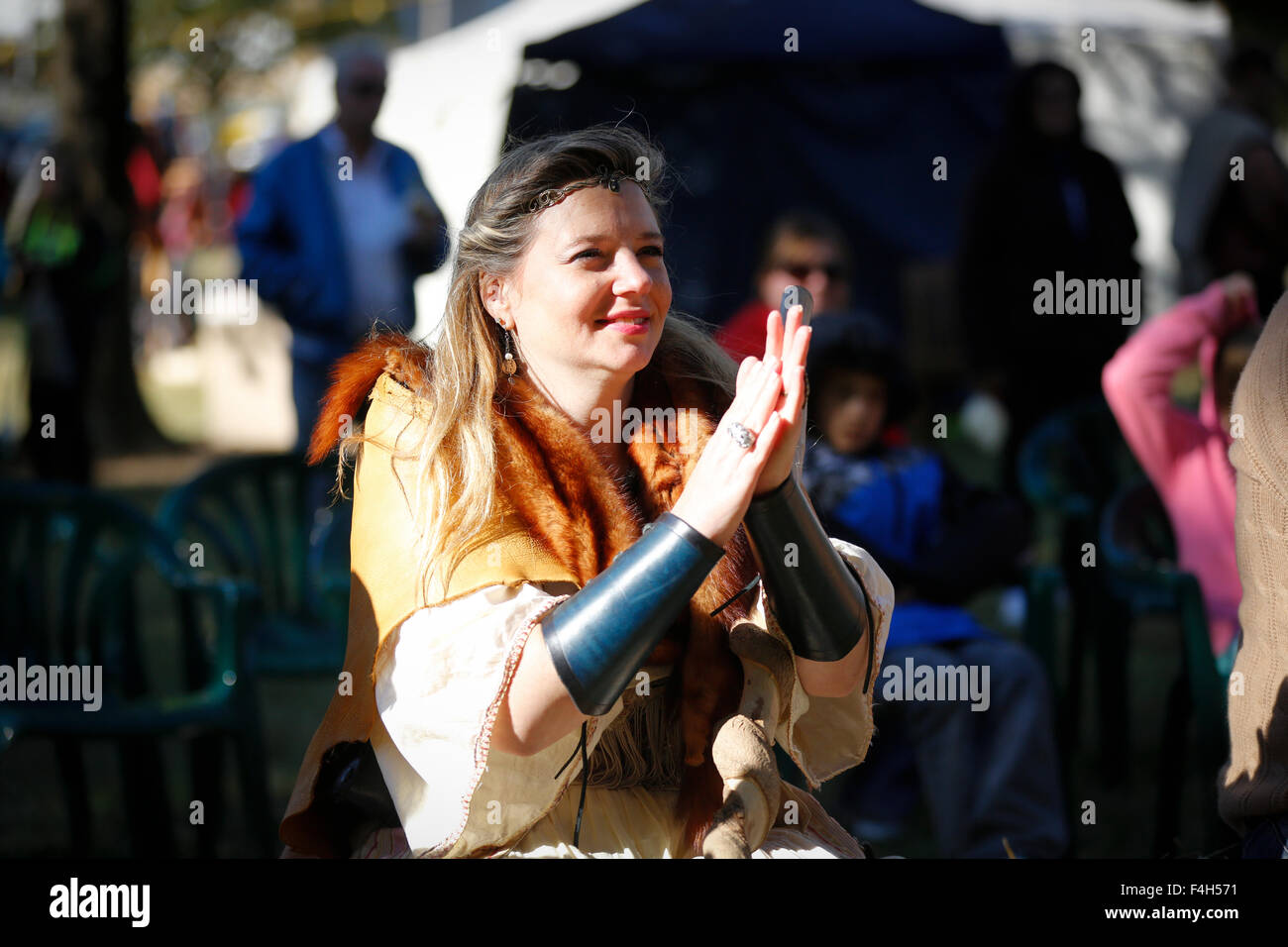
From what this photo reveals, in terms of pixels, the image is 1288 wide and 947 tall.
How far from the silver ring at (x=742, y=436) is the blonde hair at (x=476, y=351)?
371 millimetres

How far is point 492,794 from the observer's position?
6.15 feet

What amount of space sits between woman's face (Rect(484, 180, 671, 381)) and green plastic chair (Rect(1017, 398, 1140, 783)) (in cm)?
252

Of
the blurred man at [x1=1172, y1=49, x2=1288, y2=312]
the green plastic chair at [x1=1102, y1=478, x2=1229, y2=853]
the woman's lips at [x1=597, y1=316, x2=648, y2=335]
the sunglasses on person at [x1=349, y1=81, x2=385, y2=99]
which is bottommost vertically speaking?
the green plastic chair at [x1=1102, y1=478, x2=1229, y2=853]

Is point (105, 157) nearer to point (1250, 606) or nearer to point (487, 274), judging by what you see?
point (487, 274)

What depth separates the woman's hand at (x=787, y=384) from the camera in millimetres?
1772

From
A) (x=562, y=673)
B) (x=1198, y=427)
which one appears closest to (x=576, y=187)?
(x=562, y=673)

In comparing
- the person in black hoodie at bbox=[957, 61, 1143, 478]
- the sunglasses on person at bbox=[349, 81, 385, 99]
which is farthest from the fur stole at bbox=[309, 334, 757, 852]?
the person in black hoodie at bbox=[957, 61, 1143, 478]

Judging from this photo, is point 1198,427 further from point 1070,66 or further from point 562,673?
point 1070,66

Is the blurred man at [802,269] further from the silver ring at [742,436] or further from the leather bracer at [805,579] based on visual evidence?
the silver ring at [742,436]

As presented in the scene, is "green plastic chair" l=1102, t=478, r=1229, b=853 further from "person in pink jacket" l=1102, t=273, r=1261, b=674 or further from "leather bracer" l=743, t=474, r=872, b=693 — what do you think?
"leather bracer" l=743, t=474, r=872, b=693

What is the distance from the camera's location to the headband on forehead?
1.96 metres

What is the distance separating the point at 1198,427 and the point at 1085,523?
3.71 feet

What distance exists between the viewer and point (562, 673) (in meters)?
1.75

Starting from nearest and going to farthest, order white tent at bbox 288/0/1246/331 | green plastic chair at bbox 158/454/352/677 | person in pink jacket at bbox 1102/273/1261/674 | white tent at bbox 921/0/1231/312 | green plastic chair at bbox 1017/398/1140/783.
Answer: person in pink jacket at bbox 1102/273/1261/674
green plastic chair at bbox 158/454/352/677
green plastic chair at bbox 1017/398/1140/783
white tent at bbox 288/0/1246/331
white tent at bbox 921/0/1231/312
